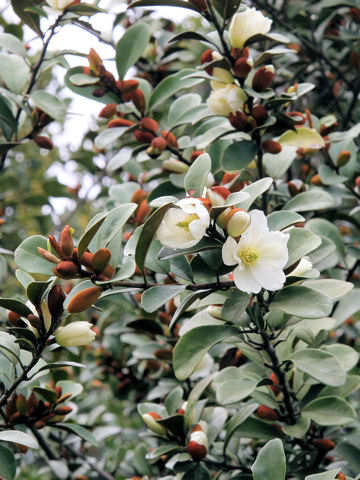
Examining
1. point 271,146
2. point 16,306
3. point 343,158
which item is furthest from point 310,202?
point 16,306

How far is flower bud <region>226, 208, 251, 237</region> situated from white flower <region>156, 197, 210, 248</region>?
0.04 meters

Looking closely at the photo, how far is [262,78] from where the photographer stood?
130cm

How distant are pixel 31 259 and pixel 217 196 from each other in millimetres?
362

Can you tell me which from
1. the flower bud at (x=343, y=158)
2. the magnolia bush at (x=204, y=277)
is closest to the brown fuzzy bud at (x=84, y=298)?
the magnolia bush at (x=204, y=277)

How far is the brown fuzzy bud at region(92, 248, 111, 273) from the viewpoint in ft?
3.16

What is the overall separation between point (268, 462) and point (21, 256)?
0.57 metres

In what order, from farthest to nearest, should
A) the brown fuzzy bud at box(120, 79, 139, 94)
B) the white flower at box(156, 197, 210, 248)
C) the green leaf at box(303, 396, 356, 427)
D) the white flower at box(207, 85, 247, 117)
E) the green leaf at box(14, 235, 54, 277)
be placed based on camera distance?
→ the brown fuzzy bud at box(120, 79, 139, 94), the white flower at box(207, 85, 247, 117), the green leaf at box(303, 396, 356, 427), the green leaf at box(14, 235, 54, 277), the white flower at box(156, 197, 210, 248)

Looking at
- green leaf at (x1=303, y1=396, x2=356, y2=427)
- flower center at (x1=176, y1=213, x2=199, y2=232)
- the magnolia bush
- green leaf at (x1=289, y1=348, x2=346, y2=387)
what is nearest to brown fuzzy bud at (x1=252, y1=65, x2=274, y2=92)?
the magnolia bush

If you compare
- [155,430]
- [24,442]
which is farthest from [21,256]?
[155,430]

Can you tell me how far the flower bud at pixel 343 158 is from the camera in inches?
64.0

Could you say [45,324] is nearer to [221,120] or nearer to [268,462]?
[268,462]

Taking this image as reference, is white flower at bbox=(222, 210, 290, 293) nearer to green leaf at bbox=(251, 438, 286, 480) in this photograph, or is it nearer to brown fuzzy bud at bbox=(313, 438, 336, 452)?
green leaf at bbox=(251, 438, 286, 480)

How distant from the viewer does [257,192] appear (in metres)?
1.00

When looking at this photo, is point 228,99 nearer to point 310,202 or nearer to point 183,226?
point 310,202
